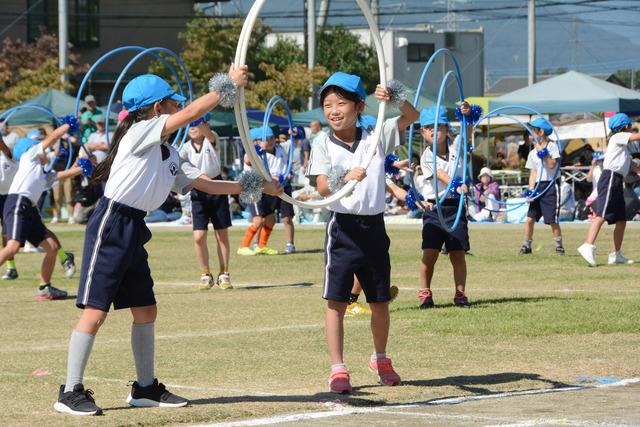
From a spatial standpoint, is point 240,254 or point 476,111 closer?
point 476,111

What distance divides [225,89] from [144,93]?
0.76 m

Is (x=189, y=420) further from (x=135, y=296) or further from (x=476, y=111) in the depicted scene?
(x=476, y=111)

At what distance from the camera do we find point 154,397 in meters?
7.82

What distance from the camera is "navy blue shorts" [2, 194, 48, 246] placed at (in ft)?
50.4

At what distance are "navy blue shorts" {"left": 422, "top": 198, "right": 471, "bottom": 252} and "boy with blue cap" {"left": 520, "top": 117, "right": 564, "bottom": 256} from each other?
7.67 meters

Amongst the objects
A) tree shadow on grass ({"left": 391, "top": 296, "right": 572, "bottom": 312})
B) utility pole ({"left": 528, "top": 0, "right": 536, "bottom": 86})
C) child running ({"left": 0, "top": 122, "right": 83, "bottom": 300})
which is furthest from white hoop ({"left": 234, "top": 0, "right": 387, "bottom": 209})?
utility pole ({"left": 528, "top": 0, "right": 536, "bottom": 86})

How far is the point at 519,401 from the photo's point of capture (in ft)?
25.6

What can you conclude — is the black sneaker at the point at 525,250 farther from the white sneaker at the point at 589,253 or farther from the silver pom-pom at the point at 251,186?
the silver pom-pom at the point at 251,186

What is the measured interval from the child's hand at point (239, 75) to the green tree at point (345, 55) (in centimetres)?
6314

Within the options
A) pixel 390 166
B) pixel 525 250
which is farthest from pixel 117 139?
pixel 525 250

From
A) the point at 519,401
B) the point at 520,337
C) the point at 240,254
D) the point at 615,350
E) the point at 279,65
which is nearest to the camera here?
the point at 519,401

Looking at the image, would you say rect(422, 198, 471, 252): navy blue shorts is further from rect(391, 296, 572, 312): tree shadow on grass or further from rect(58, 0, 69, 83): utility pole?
rect(58, 0, 69, 83): utility pole

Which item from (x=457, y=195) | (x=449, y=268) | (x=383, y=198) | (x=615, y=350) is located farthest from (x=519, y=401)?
(x=449, y=268)

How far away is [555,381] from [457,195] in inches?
188
